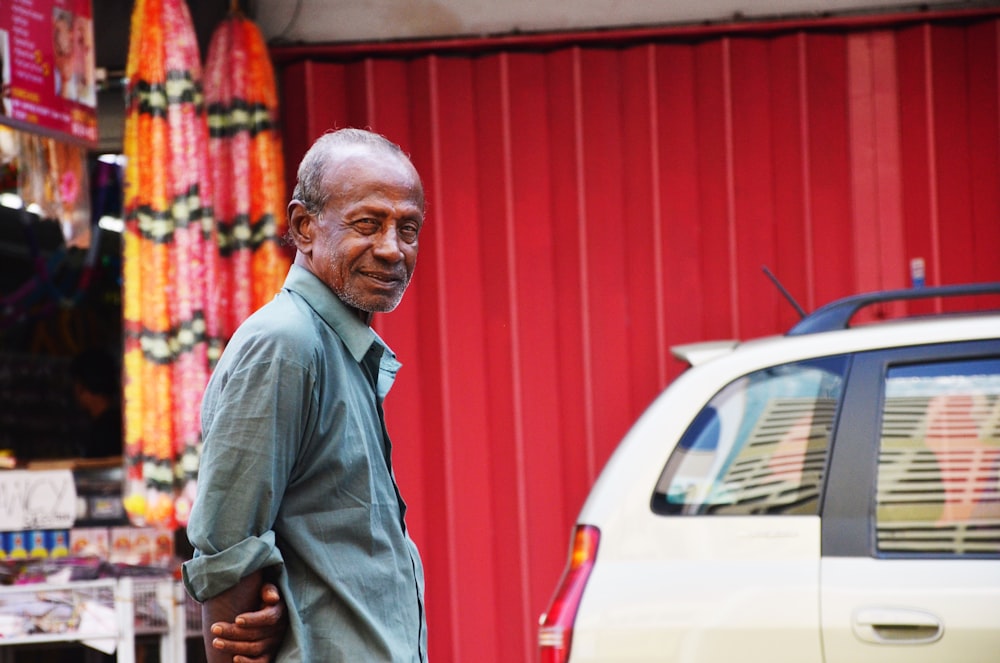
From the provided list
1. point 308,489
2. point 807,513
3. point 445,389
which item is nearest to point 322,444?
point 308,489

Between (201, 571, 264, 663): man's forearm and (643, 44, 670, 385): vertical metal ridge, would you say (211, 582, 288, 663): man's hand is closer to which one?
(201, 571, 264, 663): man's forearm

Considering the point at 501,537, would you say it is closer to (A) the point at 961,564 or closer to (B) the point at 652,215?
(B) the point at 652,215

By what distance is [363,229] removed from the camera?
207 cm

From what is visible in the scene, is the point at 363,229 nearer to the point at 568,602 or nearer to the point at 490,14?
the point at 568,602

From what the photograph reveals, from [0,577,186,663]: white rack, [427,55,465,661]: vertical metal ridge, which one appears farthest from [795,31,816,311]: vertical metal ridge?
[0,577,186,663]: white rack

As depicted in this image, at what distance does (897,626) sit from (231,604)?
1.73m

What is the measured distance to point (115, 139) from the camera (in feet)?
17.5

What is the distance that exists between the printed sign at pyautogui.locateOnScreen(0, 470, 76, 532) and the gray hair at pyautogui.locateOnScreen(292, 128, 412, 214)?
3241 millimetres

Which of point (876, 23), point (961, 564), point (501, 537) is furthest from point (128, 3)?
point (961, 564)

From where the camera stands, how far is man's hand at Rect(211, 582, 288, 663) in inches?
72.7

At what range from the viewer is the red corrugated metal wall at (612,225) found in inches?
203

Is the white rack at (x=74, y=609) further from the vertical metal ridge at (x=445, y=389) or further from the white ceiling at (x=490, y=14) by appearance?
the white ceiling at (x=490, y=14)

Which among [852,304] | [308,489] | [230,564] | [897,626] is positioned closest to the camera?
[230,564]

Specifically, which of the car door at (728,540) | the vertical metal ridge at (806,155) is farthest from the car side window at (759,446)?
the vertical metal ridge at (806,155)
